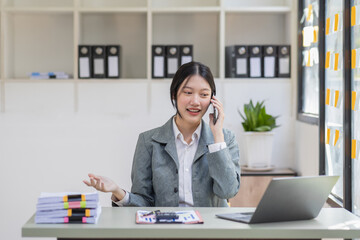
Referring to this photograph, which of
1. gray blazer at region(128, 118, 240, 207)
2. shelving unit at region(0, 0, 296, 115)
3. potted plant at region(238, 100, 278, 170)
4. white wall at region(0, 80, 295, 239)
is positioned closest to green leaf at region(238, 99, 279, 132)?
potted plant at region(238, 100, 278, 170)

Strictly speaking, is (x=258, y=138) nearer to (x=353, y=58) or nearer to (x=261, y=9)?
(x=261, y=9)

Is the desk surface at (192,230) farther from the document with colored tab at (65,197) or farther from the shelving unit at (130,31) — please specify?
the shelving unit at (130,31)

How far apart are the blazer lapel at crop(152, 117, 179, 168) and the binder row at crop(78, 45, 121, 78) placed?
79.0 inches

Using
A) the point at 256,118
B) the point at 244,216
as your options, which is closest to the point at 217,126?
the point at 244,216

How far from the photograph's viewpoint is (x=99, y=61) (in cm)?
464

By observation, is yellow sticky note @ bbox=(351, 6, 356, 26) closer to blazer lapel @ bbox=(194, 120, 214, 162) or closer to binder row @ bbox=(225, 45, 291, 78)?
blazer lapel @ bbox=(194, 120, 214, 162)

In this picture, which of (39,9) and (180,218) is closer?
(180,218)

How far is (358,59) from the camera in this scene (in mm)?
3010

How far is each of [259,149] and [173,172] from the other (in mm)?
1923

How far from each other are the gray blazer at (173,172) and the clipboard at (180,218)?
35cm

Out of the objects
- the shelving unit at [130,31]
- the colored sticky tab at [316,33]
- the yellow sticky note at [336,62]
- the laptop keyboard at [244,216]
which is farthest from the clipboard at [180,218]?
the shelving unit at [130,31]

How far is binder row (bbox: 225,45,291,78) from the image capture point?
15.1 feet

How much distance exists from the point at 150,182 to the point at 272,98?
7.29 ft

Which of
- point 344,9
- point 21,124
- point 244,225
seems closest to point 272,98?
point 344,9
